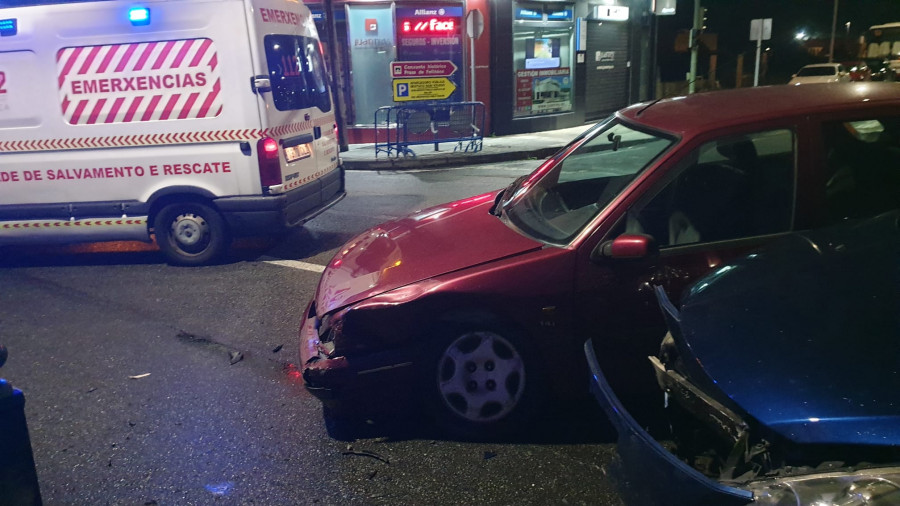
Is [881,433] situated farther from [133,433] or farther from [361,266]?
[133,433]

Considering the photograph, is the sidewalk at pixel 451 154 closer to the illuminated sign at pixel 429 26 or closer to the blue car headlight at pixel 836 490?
the illuminated sign at pixel 429 26

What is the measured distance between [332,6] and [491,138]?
15.6 ft

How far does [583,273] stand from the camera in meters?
3.40

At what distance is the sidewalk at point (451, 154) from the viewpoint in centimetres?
1417

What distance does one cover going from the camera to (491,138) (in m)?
17.5

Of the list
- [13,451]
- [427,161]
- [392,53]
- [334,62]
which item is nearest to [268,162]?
[13,451]

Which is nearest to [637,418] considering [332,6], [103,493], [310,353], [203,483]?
[310,353]

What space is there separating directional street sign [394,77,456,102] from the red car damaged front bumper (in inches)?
503

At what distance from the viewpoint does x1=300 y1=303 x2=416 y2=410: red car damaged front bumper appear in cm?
348

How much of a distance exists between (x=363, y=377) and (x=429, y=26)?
562 inches

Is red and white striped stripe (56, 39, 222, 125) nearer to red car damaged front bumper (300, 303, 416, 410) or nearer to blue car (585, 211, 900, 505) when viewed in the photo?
red car damaged front bumper (300, 303, 416, 410)

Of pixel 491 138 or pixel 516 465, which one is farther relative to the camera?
pixel 491 138

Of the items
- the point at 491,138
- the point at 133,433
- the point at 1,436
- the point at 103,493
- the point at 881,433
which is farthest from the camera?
the point at 491,138

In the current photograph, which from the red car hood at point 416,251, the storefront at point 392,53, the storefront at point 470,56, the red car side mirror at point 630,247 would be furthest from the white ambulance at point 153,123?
the storefront at point 392,53
